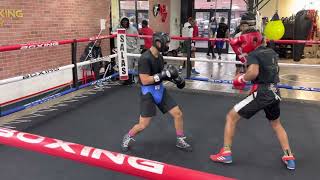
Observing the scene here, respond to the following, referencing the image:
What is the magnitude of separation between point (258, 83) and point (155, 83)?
0.89 meters

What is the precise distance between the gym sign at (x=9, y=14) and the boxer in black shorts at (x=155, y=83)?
113 inches

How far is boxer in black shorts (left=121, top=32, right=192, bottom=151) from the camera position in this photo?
2713 millimetres

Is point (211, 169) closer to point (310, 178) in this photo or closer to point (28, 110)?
point (310, 178)

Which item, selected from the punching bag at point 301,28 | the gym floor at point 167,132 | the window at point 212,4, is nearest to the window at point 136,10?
the window at point 212,4

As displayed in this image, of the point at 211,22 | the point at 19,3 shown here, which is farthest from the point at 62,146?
the point at 211,22

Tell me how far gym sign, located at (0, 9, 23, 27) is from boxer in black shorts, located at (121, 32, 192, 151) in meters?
2.88

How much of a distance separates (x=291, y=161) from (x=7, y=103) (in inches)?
154

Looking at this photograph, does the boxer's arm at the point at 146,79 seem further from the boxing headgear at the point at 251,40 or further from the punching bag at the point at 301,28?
the punching bag at the point at 301,28

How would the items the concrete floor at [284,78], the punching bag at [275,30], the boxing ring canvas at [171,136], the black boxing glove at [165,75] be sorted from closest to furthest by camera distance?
the boxing ring canvas at [171,136] < the black boxing glove at [165,75] < the punching bag at [275,30] < the concrete floor at [284,78]

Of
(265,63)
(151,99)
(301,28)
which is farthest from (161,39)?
(301,28)

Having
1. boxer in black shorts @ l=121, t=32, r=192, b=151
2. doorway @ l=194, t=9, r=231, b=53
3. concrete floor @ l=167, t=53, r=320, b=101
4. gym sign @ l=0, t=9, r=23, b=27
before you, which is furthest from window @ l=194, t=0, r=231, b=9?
boxer in black shorts @ l=121, t=32, r=192, b=151

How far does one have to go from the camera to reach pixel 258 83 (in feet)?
8.35

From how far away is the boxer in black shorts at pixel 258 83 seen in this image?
2422 millimetres

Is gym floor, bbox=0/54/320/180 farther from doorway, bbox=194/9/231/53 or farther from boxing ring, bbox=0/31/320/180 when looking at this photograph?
doorway, bbox=194/9/231/53
